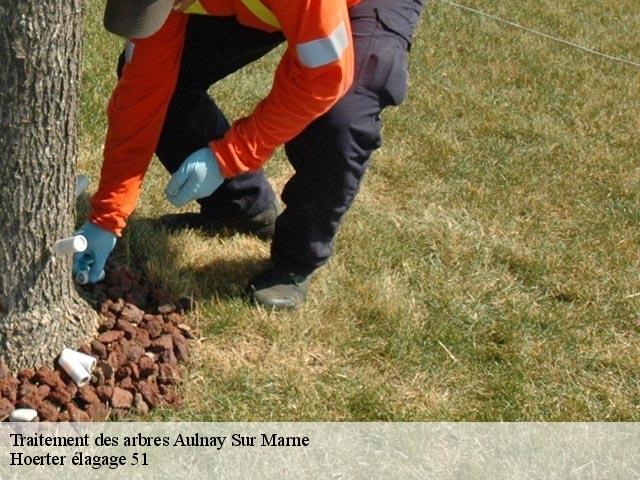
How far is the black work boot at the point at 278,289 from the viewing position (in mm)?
2799

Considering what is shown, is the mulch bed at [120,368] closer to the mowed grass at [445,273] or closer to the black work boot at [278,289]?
the mowed grass at [445,273]

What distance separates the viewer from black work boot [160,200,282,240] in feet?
10.3

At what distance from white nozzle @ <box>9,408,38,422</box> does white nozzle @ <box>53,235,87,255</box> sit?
0.38 meters

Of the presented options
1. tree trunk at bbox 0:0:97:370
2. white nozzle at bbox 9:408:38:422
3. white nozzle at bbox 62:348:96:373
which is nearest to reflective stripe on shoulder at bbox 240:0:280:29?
tree trunk at bbox 0:0:97:370

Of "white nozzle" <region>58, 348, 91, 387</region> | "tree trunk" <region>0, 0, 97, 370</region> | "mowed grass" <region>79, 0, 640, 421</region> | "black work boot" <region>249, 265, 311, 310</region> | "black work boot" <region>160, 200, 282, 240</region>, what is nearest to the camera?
"tree trunk" <region>0, 0, 97, 370</region>

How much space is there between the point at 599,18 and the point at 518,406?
404 cm

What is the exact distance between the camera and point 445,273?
3139 mm

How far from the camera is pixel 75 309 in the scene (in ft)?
8.11

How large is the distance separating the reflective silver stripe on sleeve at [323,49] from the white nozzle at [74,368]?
0.93 meters

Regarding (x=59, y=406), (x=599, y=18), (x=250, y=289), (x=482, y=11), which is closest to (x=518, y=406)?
(x=250, y=289)

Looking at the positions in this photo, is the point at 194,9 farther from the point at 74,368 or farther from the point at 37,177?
the point at 74,368

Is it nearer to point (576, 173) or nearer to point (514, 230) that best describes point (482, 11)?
point (576, 173)

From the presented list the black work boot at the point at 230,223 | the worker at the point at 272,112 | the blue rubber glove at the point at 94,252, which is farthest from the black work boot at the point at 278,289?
the blue rubber glove at the point at 94,252

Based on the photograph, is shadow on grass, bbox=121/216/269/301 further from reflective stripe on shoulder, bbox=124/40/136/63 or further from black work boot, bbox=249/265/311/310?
reflective stripe on shoulder, bbox=124/40/136/63
